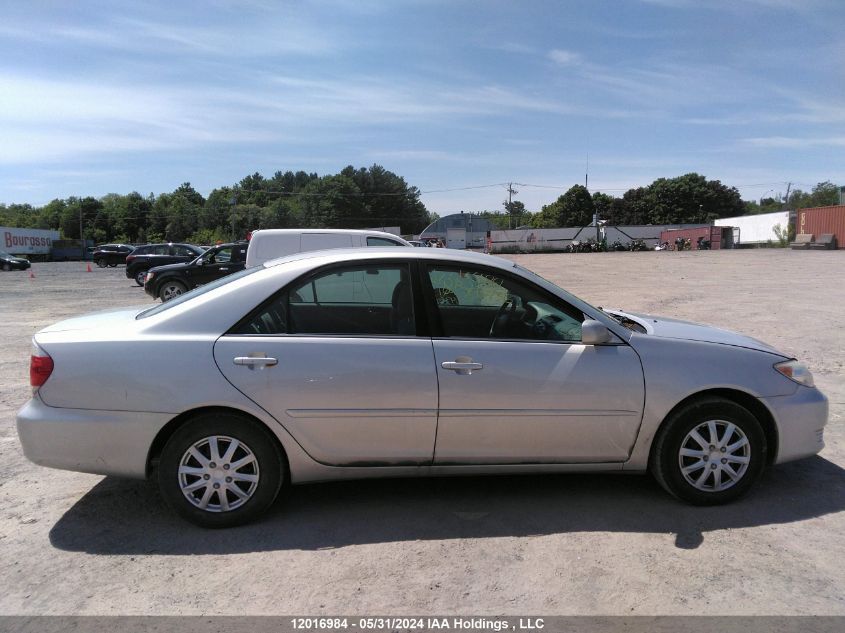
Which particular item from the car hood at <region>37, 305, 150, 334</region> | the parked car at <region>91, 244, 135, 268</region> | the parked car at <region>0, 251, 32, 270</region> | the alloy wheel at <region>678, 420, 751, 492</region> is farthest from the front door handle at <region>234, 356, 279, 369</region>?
the parked car at <region>91, 244, 135, 268</region>

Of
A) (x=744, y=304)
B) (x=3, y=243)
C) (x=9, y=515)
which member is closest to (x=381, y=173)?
(x=3, y=243)

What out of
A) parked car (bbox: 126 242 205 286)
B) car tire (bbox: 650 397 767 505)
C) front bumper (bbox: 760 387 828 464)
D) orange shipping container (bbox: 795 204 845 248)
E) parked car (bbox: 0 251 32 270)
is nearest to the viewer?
car tire (bbox: 650 397 767 505)

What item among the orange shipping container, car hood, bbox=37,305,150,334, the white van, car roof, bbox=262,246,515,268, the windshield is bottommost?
car hood, bbox=37,305,150,334

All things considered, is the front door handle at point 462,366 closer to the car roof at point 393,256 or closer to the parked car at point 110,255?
the car roof at point 393,256

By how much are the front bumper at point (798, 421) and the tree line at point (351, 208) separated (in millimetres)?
97670

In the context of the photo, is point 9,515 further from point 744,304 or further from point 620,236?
point 620,236

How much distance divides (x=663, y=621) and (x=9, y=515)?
12.4 feet

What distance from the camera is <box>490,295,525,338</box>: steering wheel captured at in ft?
12.5

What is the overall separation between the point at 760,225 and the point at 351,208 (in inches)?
2508

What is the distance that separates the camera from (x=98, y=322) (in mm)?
3812

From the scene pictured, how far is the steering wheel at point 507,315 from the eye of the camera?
12.5 ft

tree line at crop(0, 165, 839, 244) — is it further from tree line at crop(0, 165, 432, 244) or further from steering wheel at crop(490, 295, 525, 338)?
steering wheel at crop(490, 295, 525, 338)

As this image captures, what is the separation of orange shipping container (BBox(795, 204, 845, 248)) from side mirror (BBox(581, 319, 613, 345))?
56.2 meters

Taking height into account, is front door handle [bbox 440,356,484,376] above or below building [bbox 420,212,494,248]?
below
